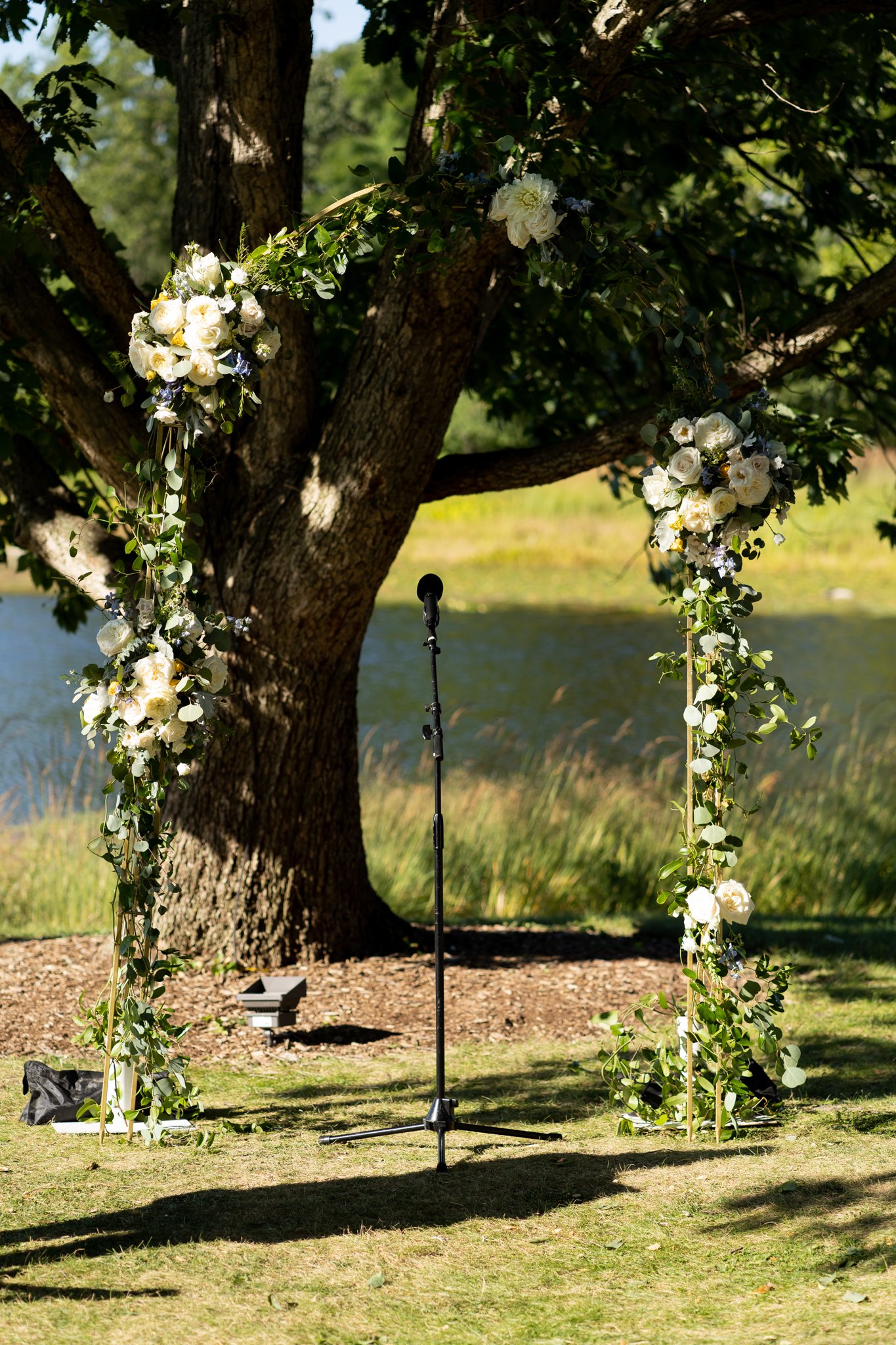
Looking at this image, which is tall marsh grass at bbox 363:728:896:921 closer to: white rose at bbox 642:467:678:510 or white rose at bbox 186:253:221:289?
white rose at bbox 642:467:678:510

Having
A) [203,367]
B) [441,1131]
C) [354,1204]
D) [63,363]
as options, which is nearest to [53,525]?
[63,363]

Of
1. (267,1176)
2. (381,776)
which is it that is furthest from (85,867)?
(267,1176)

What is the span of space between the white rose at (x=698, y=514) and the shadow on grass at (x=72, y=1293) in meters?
2.54

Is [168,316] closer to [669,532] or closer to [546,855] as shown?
[669,532]

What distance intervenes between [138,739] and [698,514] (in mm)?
1809

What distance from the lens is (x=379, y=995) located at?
5.97 metres

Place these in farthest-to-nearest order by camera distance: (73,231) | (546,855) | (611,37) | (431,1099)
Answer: (546,855), (73,231), (611,37), (431,1099)

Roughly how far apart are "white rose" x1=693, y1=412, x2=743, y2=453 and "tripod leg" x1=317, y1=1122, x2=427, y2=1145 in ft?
7.24

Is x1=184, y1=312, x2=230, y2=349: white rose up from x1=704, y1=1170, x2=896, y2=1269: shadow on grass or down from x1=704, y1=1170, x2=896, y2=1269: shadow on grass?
up

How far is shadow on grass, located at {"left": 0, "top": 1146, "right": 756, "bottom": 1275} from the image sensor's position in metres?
3.52

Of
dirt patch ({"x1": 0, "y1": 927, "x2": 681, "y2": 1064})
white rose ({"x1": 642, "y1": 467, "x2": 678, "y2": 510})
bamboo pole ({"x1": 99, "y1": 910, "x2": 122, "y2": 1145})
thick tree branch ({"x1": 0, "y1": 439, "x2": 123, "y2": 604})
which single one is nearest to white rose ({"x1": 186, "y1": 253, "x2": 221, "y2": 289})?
white rose ({"x1": 642, "y1": 467, "x2": 678, "y2": 510})

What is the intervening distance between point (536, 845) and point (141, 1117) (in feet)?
15.8

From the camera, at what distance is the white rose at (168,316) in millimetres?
4074

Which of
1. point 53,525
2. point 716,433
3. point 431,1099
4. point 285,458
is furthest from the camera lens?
point 53,525
